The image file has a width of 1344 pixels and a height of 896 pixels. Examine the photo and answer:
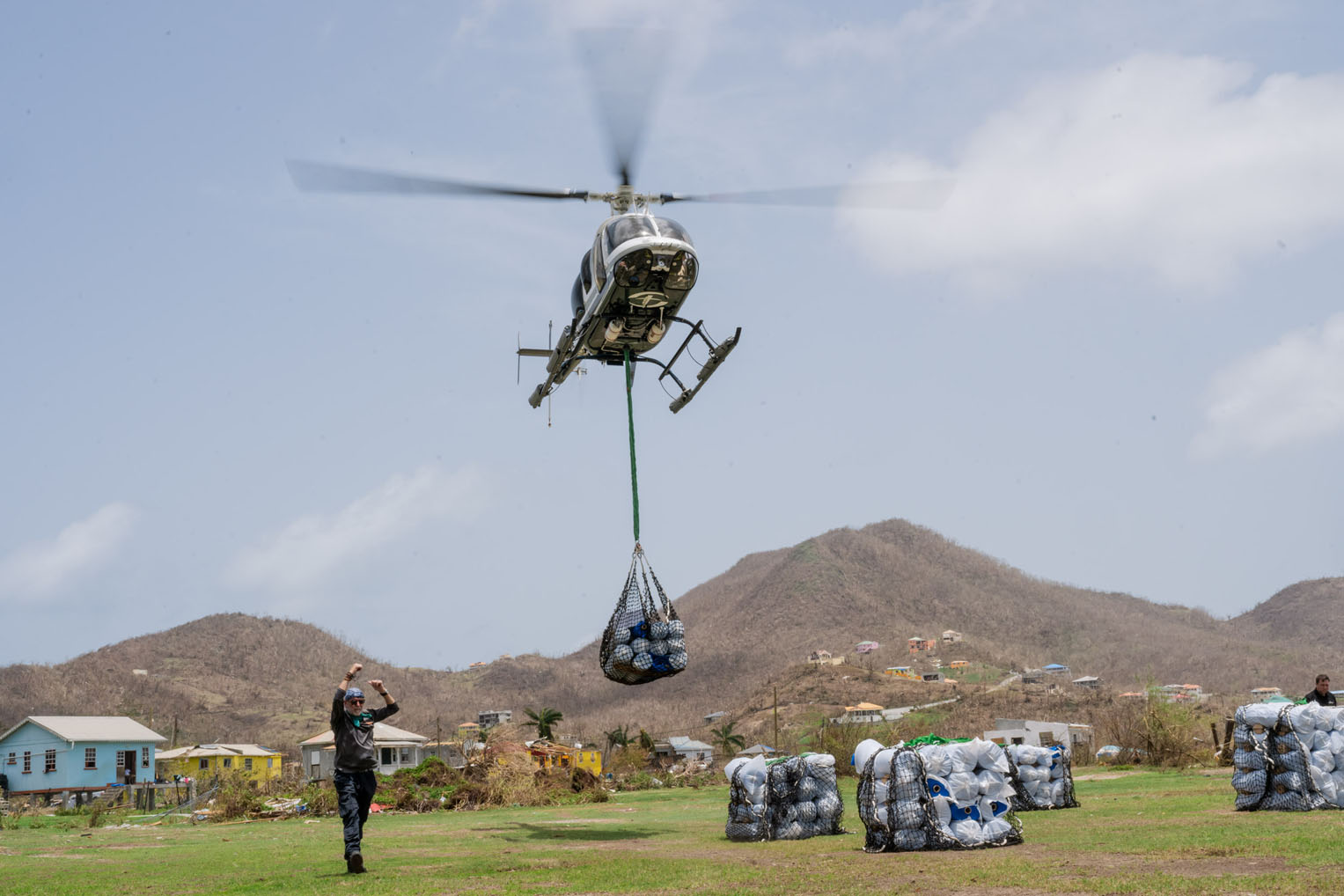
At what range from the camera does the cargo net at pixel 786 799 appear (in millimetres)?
14008

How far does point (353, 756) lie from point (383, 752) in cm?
5194

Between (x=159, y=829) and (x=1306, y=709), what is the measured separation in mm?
21502

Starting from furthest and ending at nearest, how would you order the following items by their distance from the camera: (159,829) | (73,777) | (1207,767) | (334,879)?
(73,777) < (1207,767) < (159,829) < (334,879)

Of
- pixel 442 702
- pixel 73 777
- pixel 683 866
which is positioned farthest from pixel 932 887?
pixel 442 702

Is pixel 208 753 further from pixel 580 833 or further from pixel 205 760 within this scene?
pixel 580 833

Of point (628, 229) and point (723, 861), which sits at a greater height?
point (628, 229)

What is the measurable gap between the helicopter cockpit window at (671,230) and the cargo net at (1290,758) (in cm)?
1001

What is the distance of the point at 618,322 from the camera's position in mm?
17859

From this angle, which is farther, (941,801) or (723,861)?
(941,801)

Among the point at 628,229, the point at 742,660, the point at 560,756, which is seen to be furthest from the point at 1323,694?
the point at 742,660

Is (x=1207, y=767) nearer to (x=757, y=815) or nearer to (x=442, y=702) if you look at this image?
(x=757, y=815)

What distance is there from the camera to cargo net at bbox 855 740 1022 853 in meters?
11.6

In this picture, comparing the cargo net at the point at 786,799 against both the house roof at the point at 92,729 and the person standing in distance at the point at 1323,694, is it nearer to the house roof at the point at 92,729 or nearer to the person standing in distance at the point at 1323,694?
the person standing in distance at the point at 1323,694

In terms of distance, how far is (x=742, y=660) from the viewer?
147 metres
